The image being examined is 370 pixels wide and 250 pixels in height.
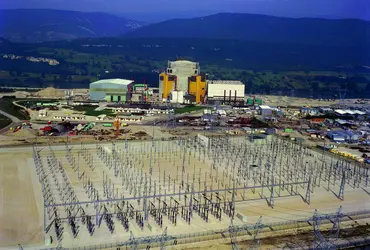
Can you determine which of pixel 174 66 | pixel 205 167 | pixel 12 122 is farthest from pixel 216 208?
pixel 174 66

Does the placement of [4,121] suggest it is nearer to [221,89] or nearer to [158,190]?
[158,190]

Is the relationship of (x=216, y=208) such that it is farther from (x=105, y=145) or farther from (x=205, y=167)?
(x=105, y=145)

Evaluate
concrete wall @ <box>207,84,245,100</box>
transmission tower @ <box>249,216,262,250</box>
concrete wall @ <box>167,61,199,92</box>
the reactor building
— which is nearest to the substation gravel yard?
transmission tower @ <box>249,216,262,250</box>

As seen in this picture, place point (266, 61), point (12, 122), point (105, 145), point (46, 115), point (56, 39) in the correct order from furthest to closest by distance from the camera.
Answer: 1. point (56, 39)
2. point (266, 61)
3. point (46, 115)
4. point (12, 122)
5. point (105, 145)

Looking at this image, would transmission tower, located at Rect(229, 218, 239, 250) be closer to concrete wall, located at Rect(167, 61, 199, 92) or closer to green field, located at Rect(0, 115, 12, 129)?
green field, located at Rect(0, 115, 12, 129)

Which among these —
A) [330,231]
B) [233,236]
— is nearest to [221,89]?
[330,231]
